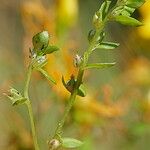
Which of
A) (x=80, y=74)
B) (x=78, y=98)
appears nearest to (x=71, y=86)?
(x=80, y=74)

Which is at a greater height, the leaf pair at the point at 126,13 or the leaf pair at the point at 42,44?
the leaf pair at the point at 126,13

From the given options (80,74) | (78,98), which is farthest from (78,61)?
(78,98)

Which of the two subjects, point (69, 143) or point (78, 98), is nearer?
point (69, 143)

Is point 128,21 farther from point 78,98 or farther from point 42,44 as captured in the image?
point 78,98

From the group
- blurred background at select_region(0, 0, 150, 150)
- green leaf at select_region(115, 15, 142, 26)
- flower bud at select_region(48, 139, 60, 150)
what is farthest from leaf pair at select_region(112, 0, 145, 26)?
blurred background at select_region(0, 0, 150, 150)

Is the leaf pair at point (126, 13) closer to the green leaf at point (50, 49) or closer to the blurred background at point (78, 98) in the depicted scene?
the green leaf at point (50, 49)

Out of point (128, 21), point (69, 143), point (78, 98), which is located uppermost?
point (128, 21)

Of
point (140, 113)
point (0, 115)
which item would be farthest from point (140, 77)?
point (0, 115)

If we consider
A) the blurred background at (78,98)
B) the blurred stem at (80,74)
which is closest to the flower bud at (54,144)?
the blurred stem at (80,74)

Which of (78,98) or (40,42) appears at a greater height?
(40,42)

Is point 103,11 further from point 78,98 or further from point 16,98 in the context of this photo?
point 78,98

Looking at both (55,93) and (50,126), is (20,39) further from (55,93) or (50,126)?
(55,93)
